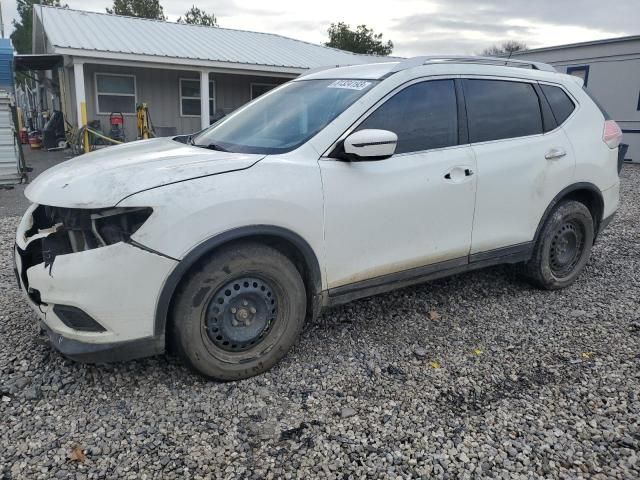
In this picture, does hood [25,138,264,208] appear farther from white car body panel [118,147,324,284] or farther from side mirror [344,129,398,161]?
side mirror [344,129,398,161]

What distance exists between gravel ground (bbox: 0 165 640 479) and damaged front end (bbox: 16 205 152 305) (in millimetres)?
697

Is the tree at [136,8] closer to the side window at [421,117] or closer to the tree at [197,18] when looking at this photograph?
the tree at [197,18]

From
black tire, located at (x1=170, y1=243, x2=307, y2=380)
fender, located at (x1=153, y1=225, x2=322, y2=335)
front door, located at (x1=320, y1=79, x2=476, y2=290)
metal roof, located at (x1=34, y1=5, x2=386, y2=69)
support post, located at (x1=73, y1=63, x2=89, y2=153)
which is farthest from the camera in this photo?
metal roof, located at (x1=34, y1=5, x2=386, y2=69)

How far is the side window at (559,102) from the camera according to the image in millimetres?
4359

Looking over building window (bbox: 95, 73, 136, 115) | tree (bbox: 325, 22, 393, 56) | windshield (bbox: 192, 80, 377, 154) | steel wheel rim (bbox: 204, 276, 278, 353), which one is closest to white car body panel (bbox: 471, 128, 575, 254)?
windshield (bbox: 192, 80, 377, 154)

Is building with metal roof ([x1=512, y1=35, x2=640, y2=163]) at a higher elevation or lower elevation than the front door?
higher

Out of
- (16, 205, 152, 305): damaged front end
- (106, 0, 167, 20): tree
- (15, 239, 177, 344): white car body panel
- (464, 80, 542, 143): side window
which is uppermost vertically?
(106, 0, 167, 20): tree

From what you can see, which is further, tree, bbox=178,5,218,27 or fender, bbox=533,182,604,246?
tree, bbox=178,5,218,27

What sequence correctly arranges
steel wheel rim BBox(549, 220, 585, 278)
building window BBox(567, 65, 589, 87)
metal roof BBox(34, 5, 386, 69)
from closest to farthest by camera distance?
1. steel wheel rim BBox(549, 220, 585, 278)
2. metal roof BBox(34, 5, 386, 69)
3. building window BBox(567, 65, 589, 87)

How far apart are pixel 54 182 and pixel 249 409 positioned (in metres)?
1.67

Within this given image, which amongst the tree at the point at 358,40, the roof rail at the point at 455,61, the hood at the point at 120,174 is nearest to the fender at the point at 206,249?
the hood at the point at 120,174

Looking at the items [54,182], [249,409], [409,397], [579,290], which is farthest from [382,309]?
[54,182]

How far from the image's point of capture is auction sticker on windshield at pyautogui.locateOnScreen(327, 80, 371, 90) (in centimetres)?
351

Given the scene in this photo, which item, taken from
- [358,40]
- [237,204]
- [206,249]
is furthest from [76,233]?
[358,40]
